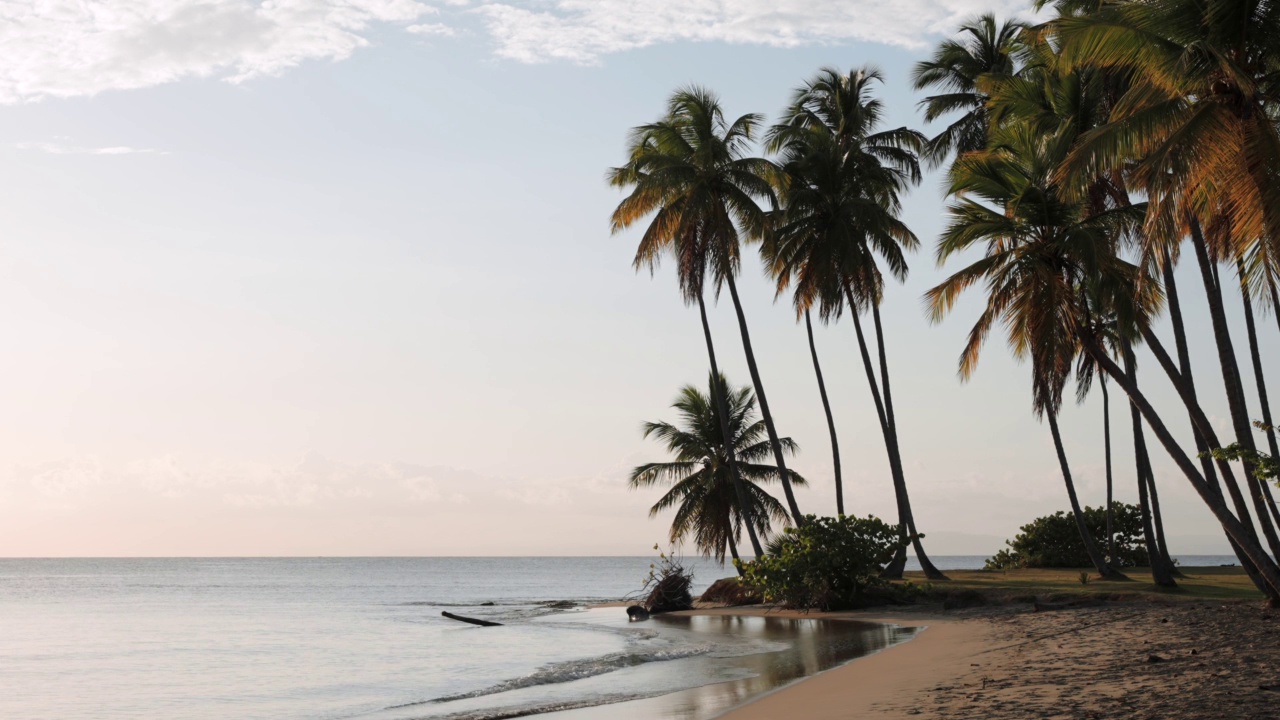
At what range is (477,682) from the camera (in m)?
18.1

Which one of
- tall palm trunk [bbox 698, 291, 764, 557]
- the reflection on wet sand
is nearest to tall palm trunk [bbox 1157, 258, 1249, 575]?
the reflection on wet sand

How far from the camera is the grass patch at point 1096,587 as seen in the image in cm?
2081

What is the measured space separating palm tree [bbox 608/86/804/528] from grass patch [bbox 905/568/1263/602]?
209 inches

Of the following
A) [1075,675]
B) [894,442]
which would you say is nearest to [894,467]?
[894,442]

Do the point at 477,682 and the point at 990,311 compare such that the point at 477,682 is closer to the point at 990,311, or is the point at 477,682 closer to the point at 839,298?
the point at 990,311

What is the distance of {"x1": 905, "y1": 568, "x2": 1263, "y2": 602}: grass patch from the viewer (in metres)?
20.8

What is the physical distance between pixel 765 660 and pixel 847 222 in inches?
615

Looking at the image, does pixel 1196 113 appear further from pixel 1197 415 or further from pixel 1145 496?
pixel 1145 496

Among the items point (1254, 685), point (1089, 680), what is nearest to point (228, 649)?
point (1089, 680)

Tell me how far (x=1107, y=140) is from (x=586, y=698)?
406 inches

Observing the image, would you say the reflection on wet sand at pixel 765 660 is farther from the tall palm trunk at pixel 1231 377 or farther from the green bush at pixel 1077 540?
the green bush at pixel 1077 540

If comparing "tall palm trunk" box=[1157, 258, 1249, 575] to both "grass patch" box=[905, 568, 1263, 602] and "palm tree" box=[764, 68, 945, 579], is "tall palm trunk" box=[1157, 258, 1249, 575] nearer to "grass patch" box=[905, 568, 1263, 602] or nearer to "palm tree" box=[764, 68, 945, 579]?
"grass patch" box=[905, 568, 1263, 602]

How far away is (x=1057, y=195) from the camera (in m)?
16.5

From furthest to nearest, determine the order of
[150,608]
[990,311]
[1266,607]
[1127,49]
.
→ [150,608] → [990,311] → [1266,607] → [1127,49]
